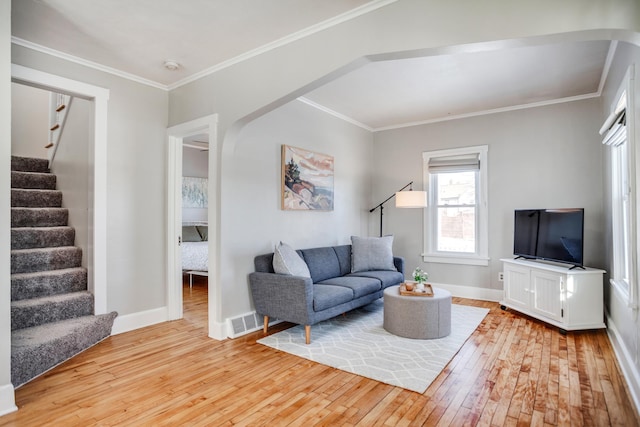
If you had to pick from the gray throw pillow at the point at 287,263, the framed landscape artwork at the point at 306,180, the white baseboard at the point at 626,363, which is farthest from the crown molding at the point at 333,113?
the white baseboard at the point at 626,363

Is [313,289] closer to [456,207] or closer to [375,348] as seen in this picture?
[375,348]

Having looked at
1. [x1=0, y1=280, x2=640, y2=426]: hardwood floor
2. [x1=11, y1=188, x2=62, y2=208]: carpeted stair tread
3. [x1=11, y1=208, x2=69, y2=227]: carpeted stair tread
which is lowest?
[x1=0, y1=280, x2=640, y2=426]: hardwood floor

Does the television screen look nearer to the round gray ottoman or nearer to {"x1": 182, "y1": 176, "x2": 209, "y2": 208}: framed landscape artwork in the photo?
the round gray ottoman

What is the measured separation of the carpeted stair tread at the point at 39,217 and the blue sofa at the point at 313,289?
231 centimetres

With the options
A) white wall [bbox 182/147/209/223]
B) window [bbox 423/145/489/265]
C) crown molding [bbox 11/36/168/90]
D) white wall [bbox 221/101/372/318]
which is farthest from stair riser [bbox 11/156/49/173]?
window [bbox 423/145/489/265]

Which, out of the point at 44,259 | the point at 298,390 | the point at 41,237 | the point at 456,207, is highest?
the point at 456,207

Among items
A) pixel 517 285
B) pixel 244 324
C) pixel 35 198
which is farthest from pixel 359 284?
pixel 35 198

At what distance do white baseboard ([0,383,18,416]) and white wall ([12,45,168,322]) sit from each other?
1.38 m

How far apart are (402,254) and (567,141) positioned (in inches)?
108

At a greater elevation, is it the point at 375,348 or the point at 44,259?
the point at 44,259

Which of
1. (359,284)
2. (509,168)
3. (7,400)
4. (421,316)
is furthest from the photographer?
(509,168)

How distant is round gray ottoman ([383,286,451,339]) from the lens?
3439 millimetres

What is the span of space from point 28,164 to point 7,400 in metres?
3.36

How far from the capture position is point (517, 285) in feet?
14.1
